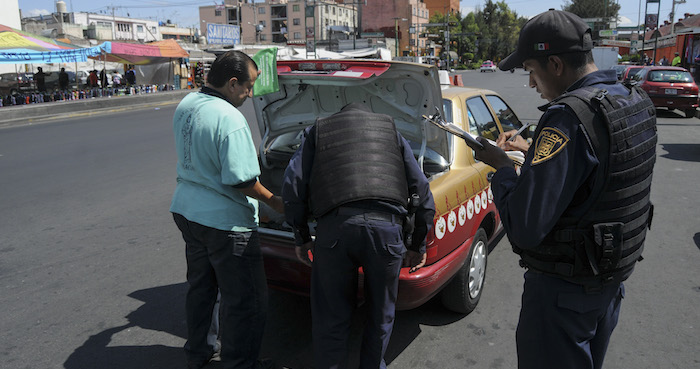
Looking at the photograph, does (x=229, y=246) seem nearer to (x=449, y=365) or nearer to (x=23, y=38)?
(x=449, y=365)

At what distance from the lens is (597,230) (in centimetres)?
167

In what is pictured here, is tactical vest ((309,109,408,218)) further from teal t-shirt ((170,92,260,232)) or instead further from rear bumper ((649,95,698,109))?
rear bumper ((649,95,698,109))

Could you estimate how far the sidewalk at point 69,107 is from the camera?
17.0 meters

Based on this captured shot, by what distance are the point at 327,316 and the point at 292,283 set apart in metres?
0.80

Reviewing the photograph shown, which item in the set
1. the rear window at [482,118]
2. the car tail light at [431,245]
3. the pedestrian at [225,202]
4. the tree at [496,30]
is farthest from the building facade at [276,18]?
the pedestrian at [225,202]

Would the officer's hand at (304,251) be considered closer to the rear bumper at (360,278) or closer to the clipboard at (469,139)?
the rear bumper at (360,278)

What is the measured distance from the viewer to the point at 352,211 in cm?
246

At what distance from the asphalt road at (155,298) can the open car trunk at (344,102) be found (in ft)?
3.42

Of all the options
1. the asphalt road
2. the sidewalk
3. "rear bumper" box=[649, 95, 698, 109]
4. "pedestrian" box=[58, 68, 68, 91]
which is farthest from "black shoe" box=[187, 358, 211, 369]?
"pedestrian" box=[58, 68, 68, 91]

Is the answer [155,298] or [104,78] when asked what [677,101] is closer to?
[155,298]

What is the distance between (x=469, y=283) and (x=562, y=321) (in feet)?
6.21

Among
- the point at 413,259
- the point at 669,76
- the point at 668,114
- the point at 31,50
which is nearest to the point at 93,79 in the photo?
the point at 31,50

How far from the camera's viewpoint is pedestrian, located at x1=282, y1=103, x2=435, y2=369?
2449mm

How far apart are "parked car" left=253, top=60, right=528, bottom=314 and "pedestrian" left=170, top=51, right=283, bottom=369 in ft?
1.72
